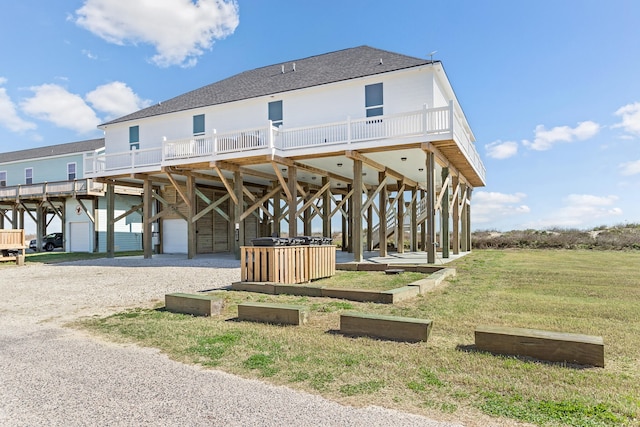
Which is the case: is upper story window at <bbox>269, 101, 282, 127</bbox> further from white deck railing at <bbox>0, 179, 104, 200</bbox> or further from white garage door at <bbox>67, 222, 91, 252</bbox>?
white garage door at <bbox>67, 222, 91, 252</bbox>

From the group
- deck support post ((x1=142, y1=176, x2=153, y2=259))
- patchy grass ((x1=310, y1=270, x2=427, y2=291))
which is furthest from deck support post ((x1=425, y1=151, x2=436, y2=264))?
deck support post ((x1=142, y1=176, x2=153, y2=259))

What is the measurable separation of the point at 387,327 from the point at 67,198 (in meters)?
30.1

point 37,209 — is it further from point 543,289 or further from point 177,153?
point 543,289

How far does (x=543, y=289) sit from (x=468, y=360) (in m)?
6.15

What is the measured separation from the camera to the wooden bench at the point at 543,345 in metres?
4.18

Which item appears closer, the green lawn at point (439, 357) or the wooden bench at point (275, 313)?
the green lawn at point (439, 357)

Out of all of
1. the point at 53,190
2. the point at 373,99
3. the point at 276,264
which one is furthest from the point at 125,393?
the point at 53,190

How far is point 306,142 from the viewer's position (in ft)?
54.3

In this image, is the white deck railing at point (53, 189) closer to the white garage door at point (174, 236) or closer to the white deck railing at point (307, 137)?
the white garage door at point (174, 236)

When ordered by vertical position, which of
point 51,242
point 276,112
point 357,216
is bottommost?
point 51,242

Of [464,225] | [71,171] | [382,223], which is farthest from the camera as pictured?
[71,171]

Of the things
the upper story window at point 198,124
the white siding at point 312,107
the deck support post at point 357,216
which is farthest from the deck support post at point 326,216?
the upper story window at point 198,124

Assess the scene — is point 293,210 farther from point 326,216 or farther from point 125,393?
point 125,393

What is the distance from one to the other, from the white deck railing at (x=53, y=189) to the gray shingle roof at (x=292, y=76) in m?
5.38
